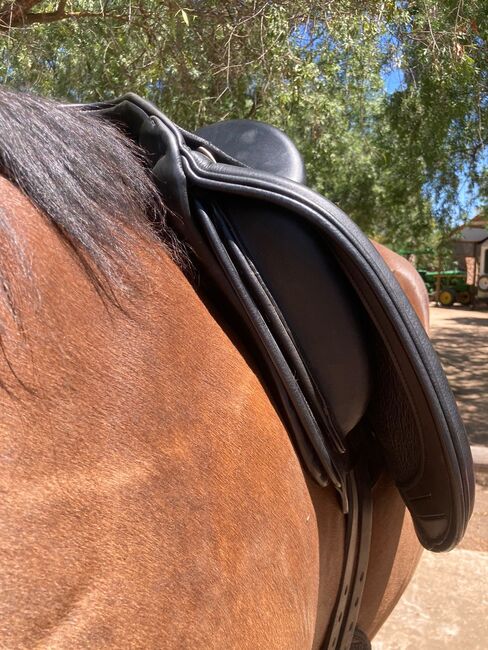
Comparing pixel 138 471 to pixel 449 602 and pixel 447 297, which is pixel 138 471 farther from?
pixel 447 297

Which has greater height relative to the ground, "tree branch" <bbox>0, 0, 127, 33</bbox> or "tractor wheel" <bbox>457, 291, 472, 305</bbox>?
"tree branch" <bbox>0, 0, 127, 33</bbox>

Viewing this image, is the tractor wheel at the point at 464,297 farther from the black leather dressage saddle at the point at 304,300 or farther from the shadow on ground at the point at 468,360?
the black leather dressage saddle at the point at 304,300

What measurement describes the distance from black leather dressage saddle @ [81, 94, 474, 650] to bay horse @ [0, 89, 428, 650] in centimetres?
5

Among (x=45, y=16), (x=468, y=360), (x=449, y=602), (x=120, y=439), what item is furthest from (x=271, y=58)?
(x=468, y=360)

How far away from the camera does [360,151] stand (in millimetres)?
11797

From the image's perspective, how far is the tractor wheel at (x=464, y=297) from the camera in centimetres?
2034

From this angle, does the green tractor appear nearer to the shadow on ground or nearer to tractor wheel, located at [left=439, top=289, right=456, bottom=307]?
tractor wheel, located at [left=439, top=289, right=456, bottom=307]

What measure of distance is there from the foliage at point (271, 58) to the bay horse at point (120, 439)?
2.71 meters

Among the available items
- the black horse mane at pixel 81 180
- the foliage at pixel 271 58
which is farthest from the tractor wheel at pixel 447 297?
the black horse mane at pixel 81 180

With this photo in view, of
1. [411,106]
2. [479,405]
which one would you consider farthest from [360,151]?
[479,405]

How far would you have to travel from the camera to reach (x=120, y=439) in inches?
27.7

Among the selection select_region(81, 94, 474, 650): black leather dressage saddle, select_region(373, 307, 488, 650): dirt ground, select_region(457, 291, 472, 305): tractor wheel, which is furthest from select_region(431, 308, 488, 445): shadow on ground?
select_region(81, 94, 474, 650): black leather dressage saddle

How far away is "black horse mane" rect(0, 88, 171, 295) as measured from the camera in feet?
2.52

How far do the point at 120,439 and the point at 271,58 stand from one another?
4.19 metres
